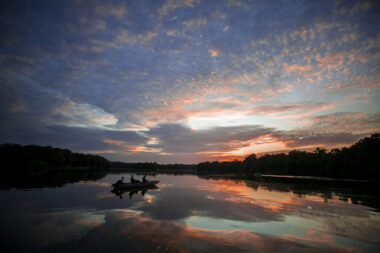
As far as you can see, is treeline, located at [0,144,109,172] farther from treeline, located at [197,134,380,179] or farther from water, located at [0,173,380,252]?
treeline, located at [197,134,380,179]

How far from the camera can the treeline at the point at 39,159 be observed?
81188mm

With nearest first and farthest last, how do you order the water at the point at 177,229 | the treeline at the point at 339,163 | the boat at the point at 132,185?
the water at the point at 177,229 → the boat at the point at 132,185 → the treeline at the point at 339,163

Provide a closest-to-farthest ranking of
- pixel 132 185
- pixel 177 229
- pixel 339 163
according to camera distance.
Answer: pixel 177 229
pixel 132 185
pixel 339 163

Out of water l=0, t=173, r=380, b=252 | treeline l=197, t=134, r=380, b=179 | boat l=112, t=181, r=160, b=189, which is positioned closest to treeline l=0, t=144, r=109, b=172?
boat l=112, t=181, r=160, b=189

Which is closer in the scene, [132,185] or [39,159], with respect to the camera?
[132,185]

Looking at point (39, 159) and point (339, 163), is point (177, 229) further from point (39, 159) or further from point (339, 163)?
point (39, 159)

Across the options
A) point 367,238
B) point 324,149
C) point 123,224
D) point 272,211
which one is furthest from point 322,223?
point 324,149

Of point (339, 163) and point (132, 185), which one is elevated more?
point (339, 163)

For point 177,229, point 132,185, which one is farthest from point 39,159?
point 177,229

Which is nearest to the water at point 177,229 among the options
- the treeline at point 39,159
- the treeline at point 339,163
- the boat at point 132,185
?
the boat at point 132,185

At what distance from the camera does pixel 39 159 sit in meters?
101

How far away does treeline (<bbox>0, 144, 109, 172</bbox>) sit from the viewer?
8119 centimetres

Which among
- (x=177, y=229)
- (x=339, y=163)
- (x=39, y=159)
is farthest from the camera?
(x=39, y=159)

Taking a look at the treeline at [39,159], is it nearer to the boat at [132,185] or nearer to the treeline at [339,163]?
the boat at [132,185]
